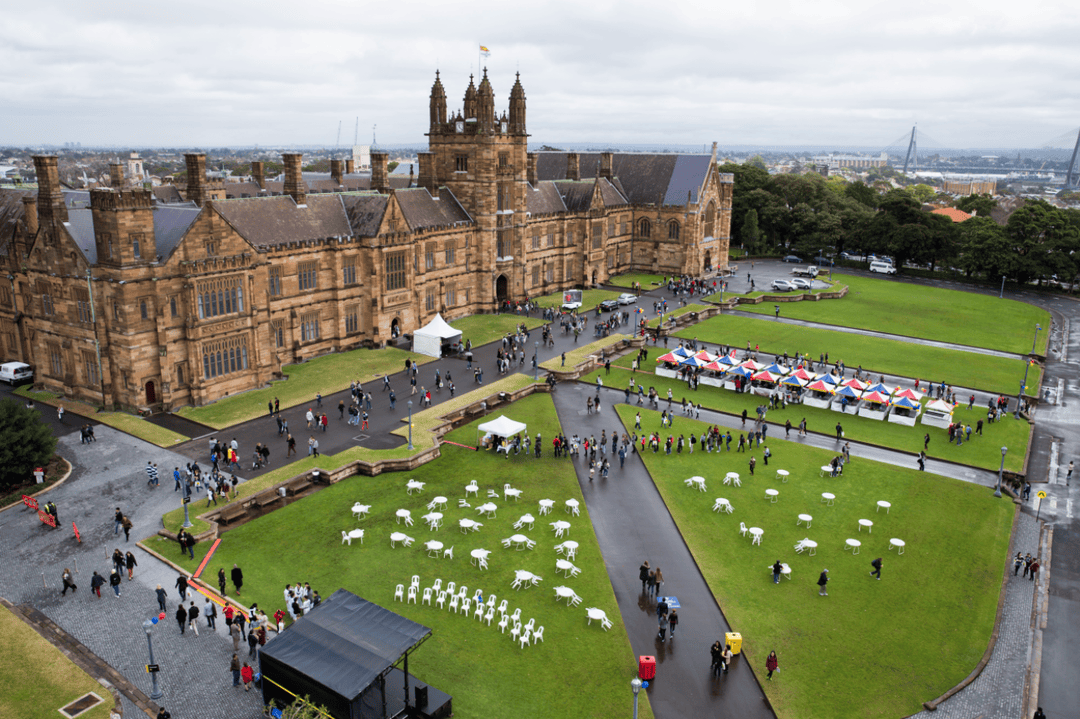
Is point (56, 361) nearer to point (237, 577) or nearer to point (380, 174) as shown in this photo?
point (380, 174)

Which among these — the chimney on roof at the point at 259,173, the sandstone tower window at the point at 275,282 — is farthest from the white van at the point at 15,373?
the chimney on roof at the point at 259,173

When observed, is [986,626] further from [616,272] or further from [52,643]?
[616,272]

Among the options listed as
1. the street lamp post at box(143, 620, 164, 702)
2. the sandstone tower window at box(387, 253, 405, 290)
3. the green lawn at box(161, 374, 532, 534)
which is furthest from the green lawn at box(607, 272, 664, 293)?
the street lamp post at box(143, 620, 164, 702)

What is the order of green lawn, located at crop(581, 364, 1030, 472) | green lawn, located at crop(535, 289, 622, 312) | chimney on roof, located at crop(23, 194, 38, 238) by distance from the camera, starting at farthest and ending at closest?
green lawn, located at crop(535, 289, 622, 312)
chimney on roof, located at crop(23, 194, 38, 238)
green lawn, located at crop(581, 364, 1030, 472)

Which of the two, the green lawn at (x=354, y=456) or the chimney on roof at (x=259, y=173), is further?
the chimney on roof at (x=259, y=173)

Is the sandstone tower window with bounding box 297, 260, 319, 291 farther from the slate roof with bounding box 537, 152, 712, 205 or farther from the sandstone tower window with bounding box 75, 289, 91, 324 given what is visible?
the slate roof with bounding box 537, 152, 712, 205

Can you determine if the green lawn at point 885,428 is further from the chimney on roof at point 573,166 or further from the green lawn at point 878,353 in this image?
the chimney on roof at point 573,166
